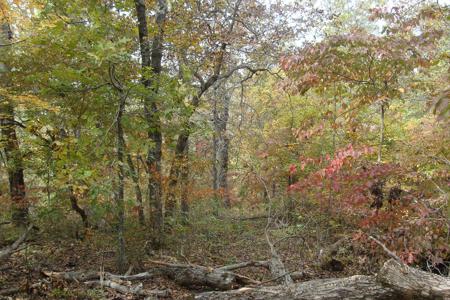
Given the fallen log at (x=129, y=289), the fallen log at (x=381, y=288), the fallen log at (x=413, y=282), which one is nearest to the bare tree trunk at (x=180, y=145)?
the fallen log at (x=129, y=289)

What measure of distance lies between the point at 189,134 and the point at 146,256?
2963 mm

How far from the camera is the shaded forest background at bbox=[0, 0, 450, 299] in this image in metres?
5.36

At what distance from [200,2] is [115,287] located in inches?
309

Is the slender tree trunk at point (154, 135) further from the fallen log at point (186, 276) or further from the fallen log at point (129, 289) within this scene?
the fallen log at point (129, 289)

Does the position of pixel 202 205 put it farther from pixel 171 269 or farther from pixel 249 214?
pixel 249 214

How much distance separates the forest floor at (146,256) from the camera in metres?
5.52

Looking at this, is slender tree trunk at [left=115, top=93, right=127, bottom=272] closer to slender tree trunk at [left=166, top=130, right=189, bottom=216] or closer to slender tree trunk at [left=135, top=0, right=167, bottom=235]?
slender tree trunk at [left=135, top=0, right=167, bottom=235]

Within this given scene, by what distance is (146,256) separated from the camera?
7.34 metres

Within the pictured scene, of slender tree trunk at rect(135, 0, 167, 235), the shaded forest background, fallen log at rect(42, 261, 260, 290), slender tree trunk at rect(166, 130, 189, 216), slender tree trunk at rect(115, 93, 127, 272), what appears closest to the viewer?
the shaded forest background

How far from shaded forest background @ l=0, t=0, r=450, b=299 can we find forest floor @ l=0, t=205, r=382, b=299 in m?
0.05

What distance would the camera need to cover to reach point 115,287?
5594 millimetres

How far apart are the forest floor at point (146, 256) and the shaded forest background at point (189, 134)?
46 millimetres

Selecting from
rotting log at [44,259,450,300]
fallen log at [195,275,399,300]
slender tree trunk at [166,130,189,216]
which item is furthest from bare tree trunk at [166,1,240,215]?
fallen log at [195,275,399,300]

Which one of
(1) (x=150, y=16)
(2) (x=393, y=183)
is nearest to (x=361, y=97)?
(2) (x=393, y=183)
